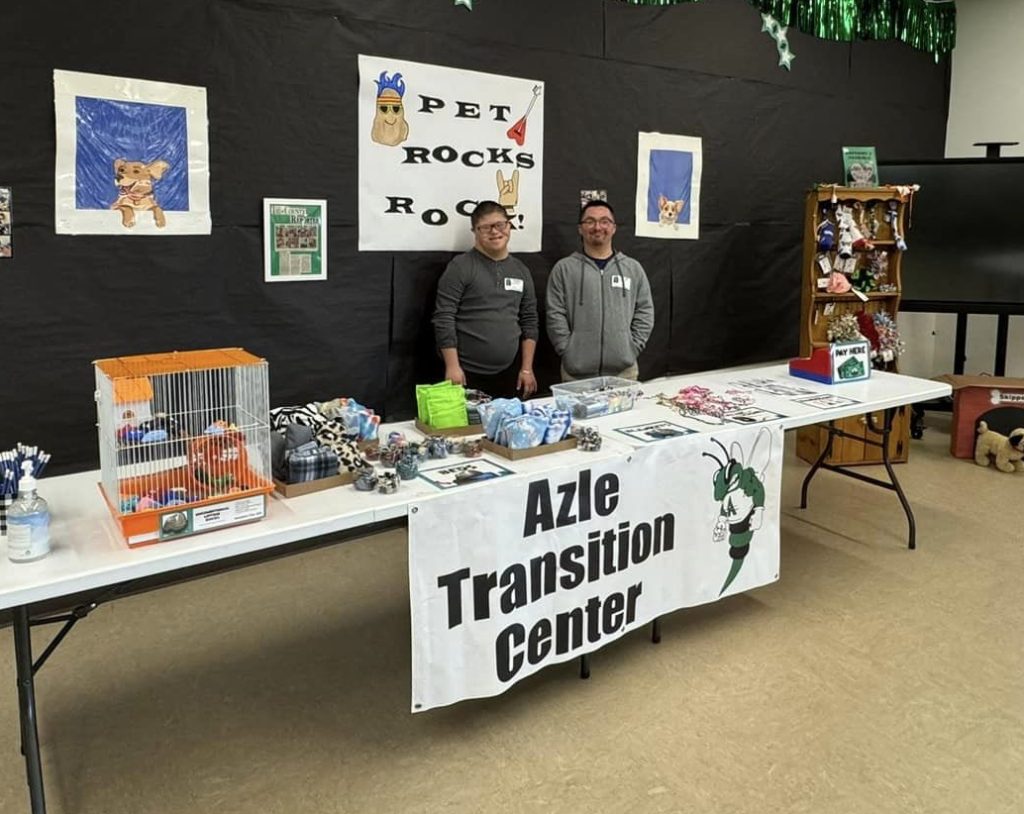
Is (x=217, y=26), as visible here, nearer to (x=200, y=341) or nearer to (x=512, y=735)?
(x=200, y=341)

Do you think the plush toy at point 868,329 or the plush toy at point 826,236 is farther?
the plush toy at point 868,329

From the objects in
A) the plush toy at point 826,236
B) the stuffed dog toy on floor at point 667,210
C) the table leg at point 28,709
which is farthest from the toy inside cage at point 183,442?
the plush toy at point 826,236

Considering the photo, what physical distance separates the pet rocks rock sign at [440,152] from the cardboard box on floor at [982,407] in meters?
2.88

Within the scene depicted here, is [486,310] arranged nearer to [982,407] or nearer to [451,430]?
[451,430]

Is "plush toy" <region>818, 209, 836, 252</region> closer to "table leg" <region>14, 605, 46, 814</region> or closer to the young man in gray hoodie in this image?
the young man in gray hoodie

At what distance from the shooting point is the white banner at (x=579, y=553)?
7.02ft

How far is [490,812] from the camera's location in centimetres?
202

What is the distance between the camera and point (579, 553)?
2.39 m

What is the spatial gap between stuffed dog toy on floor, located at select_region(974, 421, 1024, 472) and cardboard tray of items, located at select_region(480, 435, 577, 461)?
3.44m

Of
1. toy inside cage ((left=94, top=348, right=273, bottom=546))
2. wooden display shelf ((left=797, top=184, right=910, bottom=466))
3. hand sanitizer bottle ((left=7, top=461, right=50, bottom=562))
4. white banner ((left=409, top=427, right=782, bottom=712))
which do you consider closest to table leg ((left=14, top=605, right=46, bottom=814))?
hand sanitizer bottle ((left=7, top=461, right=50, bottom=562))

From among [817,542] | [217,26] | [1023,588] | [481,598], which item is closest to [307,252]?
[217,26]

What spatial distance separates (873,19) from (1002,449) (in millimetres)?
2728

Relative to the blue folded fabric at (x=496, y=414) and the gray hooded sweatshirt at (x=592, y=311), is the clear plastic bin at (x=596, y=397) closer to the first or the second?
the blue folded fabric at (x=496, y=414)

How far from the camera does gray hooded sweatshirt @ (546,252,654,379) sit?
377cm
